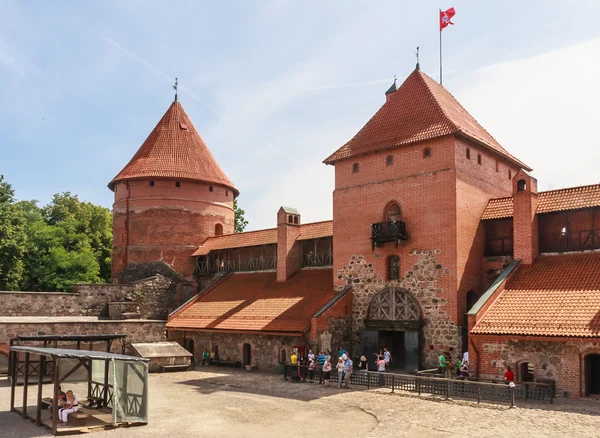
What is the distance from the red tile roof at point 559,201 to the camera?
21312 millimetres

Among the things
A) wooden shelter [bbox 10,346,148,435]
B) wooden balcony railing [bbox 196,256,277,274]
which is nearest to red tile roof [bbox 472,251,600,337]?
wooden shelter [bbox 10,346,148,435]

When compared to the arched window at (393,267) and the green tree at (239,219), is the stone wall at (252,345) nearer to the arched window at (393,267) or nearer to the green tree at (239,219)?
the arched window at (393,267)

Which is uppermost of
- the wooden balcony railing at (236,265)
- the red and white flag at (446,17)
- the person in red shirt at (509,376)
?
the red and white flag at (446,17)

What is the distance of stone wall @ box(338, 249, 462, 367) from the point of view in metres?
21.6

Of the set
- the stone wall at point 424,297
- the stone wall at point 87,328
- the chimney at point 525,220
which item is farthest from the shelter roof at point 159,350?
the chimney at point 525,220

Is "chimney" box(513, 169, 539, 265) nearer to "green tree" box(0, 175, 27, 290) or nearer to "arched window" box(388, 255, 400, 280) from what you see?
"arched window" box(388, 255, 400, 280)

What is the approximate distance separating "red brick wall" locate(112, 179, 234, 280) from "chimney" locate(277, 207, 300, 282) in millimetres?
7472

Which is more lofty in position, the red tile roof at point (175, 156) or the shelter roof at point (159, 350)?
the red tile roof at point (175, 156)

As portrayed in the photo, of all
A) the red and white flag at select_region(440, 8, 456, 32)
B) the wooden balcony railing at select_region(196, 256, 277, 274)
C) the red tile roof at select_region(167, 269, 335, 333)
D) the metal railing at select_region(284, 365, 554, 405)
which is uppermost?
the red and white flag at select_region(440, 8, 456, 32)

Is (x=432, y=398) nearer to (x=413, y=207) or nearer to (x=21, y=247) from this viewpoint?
(x=413, y=207)

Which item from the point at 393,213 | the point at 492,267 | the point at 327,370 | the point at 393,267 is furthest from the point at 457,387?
the point at 393,213

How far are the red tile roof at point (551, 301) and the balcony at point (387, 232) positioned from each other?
167 inches

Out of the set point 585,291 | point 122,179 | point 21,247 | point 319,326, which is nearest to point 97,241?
point 21,247

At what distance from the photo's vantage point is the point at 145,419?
48.5 feet
